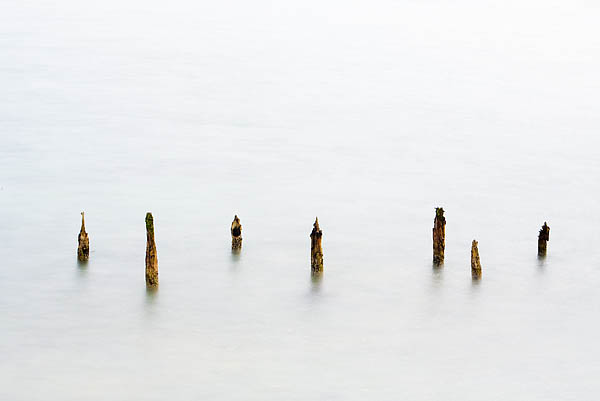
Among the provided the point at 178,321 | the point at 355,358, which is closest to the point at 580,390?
the point at 355,358

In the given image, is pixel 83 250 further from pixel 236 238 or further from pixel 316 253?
pixel 316 253

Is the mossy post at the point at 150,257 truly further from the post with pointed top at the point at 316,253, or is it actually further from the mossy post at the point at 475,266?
the mossy post at the point at 475,266

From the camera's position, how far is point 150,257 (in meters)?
37.6

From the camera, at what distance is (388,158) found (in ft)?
194

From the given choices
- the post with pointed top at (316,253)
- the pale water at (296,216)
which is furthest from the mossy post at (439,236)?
the post with pointed top at (316,253)

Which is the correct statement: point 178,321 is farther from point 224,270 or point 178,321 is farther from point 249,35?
point 249,35

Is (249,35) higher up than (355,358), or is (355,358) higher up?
(249,35)

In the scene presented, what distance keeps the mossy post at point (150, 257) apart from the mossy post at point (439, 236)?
8157mm

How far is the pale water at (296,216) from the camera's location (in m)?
34.6

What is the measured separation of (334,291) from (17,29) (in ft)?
200

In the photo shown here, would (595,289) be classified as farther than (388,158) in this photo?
No

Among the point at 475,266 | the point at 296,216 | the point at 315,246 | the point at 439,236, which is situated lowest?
the point at 475,266

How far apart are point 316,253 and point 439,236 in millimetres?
3784

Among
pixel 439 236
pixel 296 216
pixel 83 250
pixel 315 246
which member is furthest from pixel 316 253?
pixel 296 216
